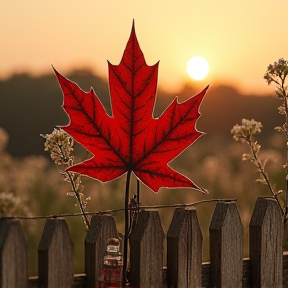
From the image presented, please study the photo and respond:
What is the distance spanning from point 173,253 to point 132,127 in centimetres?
40

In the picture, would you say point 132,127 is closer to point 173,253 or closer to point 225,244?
point 173,253

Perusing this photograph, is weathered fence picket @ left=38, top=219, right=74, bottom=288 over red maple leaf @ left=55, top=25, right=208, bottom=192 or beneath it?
beneath

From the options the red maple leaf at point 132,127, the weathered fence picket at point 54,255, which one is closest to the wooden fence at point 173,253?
the weathered fence picket at point 54,255

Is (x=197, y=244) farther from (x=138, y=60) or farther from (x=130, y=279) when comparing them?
(x=138, y=60)

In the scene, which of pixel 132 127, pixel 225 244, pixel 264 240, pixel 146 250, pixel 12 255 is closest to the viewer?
pixel 12 255

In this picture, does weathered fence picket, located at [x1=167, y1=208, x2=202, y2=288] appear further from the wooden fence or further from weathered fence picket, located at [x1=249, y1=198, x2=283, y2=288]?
weathered fence picket, located at [x1=249, y1=198, x2=283, y2=288]

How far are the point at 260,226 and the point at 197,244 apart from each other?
249 millimetres

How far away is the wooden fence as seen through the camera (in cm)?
171

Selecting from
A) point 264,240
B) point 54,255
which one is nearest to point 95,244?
point 54,255

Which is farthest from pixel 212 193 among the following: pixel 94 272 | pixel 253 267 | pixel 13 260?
pixel 13 260

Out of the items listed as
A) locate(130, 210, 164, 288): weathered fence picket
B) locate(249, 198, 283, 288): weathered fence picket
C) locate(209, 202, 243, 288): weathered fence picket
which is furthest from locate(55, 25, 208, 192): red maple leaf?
locate(249, 198, 283, 288): weathered fence picket

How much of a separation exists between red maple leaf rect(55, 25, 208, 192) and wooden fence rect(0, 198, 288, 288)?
5.5 inches

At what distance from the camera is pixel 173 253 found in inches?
77.9

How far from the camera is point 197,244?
2023 mm
